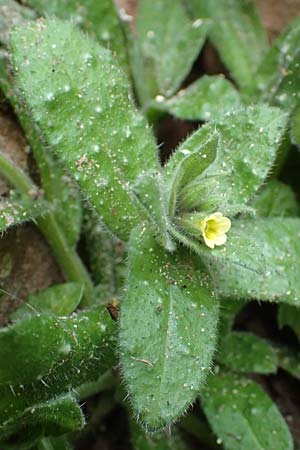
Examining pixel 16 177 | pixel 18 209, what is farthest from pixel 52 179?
pixel 18 209

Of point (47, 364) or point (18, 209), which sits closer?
point (47, 364)

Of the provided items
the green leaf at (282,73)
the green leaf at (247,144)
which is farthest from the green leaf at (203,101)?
the green leaf at (247,144)

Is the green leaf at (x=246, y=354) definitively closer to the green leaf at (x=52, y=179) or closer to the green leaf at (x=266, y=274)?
the green leaf at (x=266, y=274)

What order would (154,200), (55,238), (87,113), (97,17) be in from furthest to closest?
(97,17) < (55,238) < (87,113) < (154,200)

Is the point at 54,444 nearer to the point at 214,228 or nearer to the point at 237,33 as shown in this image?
the point at 214,228

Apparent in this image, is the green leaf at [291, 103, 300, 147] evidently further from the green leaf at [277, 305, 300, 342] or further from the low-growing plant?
the green leaf at [277, 305, 300, 342]

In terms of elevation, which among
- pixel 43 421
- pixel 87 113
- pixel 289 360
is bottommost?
pixel 289 360

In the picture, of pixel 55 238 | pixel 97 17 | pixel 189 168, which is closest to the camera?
pixel 189 168
